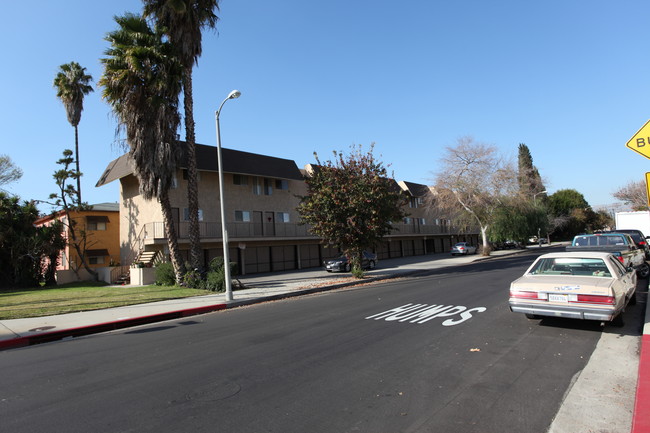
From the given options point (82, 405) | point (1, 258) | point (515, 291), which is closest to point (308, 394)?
point (82, 405)

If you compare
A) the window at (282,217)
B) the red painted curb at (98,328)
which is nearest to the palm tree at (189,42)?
the red painted curb at (98,328)

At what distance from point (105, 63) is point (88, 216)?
15649 mm

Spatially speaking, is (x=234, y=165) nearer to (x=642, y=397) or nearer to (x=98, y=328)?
(x=98, y=328)

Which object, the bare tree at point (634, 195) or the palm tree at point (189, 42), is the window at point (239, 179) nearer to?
the palm tree at point (189, 42)

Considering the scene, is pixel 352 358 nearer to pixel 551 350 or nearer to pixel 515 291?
pixel 551 350

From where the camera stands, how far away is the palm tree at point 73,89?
28.2m

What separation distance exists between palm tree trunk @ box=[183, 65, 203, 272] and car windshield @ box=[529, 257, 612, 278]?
15.4m

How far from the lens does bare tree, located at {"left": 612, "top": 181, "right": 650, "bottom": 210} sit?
5929cm

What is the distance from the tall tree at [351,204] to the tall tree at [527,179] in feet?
80.8

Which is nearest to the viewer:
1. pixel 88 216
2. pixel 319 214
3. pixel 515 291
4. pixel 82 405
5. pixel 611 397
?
pixel 611 397

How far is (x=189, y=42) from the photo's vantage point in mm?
19047

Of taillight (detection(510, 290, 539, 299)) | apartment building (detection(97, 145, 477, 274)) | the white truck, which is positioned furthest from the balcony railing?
taillight (detection(510, 290, 539, 299))

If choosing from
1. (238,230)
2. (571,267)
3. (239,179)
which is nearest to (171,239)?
(238,230)

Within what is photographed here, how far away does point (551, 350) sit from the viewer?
20.1 feet
